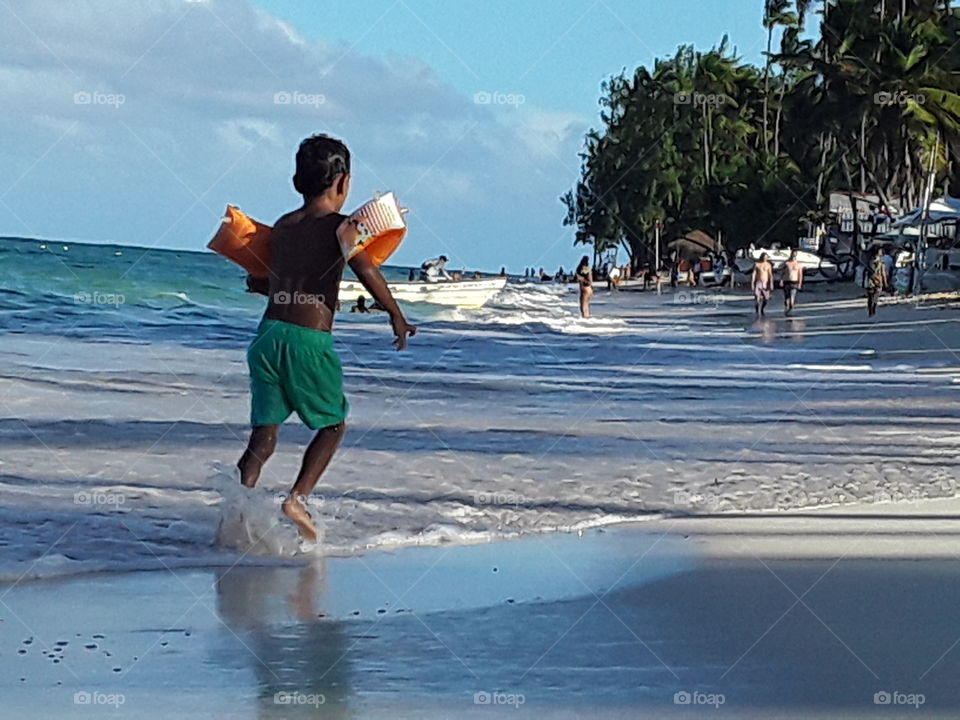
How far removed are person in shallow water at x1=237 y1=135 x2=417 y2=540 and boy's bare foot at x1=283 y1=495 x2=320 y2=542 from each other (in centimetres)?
25

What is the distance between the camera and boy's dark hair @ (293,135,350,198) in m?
6.02

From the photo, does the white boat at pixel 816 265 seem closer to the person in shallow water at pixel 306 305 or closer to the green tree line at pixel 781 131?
the green tree line at pixel 781 131

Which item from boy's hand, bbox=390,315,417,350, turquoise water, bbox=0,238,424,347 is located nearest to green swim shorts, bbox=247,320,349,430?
boy's hand, bbox=390,315,417,350

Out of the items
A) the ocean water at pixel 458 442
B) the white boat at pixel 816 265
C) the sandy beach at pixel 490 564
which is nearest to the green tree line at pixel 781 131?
the white boat at pixel 816 265

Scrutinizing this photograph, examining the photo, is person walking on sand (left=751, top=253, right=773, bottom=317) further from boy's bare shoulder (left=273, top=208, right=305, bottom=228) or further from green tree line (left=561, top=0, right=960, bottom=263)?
boy's bare shoulder (left=273, top=208, right=305, bottom=228)

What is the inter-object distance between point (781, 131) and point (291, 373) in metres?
91.6

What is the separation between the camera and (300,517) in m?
6.27

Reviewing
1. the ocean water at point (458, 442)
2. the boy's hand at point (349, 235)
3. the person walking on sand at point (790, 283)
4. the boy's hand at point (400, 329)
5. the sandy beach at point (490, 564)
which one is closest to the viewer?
the sandy beach at point (490, 564)

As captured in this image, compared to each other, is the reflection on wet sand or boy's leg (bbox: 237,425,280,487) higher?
boy's leg (bbox: 237,425,280,487)

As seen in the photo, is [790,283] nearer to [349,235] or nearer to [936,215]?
[936,215]

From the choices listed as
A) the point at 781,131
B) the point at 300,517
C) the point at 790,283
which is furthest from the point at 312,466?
the point at 781,131

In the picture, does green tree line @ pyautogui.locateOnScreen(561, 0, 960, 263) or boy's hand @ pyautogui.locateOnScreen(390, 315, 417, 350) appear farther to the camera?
green tree line @ pyautogui.locateOnScreen(561, 0, 960, 263)

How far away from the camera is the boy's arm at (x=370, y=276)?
5.85 metres

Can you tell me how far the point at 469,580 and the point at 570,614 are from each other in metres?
0.72
